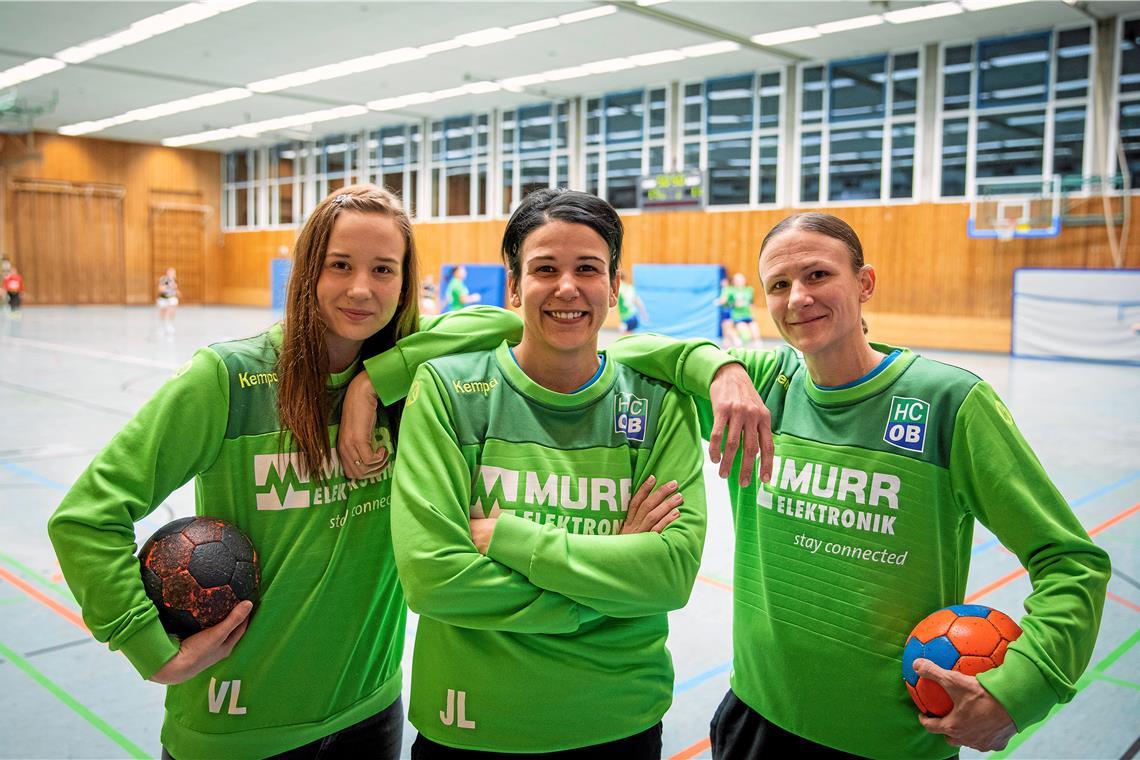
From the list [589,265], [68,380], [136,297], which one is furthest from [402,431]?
[136,297]

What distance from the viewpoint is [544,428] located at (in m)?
2.03

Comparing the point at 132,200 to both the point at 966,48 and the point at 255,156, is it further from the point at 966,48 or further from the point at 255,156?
the point at 966,48

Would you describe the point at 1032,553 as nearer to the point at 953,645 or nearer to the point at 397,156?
the point at 953,645

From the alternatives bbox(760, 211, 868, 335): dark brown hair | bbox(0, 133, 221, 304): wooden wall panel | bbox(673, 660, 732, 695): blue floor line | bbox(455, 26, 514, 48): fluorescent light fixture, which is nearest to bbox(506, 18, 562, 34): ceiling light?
bbox(455, 26, 514, 48): fluorescent light fixture

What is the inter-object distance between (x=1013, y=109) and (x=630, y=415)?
67.4 ft

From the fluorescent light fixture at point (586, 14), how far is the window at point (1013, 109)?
815 cm

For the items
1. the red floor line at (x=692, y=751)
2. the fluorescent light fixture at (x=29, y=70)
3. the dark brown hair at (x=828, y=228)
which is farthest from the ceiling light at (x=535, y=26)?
the dark brown hair at (x=828, y=228)

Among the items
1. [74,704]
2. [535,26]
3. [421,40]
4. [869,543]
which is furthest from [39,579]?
[421,40]

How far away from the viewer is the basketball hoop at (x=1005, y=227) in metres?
18.9

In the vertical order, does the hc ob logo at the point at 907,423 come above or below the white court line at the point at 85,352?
above

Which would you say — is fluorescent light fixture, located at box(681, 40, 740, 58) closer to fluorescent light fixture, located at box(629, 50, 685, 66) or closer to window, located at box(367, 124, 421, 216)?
fluorescent light fixture, located at box(629, 50, 685, 66)

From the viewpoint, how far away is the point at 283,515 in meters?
2.11

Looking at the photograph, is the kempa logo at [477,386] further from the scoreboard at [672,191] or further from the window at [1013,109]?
the scoreboard at [672,191]

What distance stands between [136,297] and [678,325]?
25453mm
